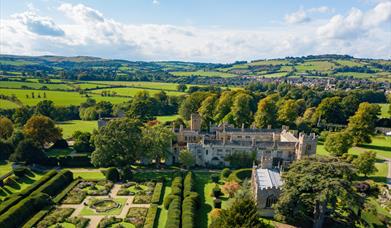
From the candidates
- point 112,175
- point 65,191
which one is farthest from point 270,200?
point 65,191

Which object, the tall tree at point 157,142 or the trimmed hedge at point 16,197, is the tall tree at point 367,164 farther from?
the trimmed hedge at point 16,197

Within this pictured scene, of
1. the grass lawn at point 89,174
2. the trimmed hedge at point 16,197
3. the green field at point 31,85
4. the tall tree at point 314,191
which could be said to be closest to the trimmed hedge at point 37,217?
the trimmed hedge at point 16,197

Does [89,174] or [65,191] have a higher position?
[65,191]

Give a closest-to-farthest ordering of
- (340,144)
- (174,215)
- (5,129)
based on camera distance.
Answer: (174,215) < (340,144) < (5,129)

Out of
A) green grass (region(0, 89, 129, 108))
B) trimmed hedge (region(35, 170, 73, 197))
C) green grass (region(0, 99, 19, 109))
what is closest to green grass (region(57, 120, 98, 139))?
green grass (region(0, 89, 129, 108))

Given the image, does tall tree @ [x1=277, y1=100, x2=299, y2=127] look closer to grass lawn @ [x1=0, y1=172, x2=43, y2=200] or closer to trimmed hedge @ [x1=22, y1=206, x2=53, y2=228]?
grass lawn @ [x1=0, y1=172, x2=43, y2=200]

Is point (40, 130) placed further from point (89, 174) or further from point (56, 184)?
point (56, 184)
